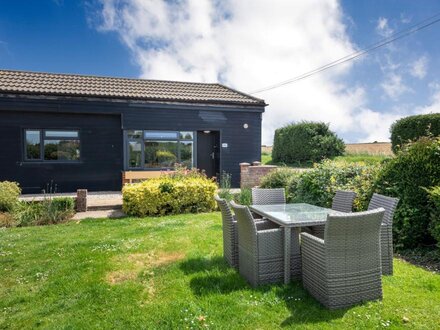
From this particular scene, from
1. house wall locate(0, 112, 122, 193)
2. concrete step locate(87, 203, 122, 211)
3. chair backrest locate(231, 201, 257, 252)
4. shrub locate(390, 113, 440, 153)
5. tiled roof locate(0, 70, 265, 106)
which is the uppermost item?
tiled roof locate(0, 70, 265, 106)

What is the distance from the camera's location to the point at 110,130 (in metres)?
11.5

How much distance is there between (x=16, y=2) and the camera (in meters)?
9.99

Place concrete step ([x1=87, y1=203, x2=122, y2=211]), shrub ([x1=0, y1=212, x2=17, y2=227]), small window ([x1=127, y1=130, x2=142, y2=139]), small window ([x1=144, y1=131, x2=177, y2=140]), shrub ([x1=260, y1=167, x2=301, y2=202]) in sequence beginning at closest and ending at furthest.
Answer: shrub ([x1=0, y1=212, x2=17, y2=227]) < shrub ([x1=260, y1=167, x2=301, y2=202]) < concrete step ([x1=87, y1=203, x2=122, y2=211]) < small window ([x1=127, y1=130, x2=142, y2=139]) < small window ([x1=144, y1=131, x2=177, y2=140])

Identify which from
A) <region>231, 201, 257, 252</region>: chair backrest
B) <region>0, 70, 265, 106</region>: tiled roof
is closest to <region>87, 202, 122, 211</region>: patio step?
<region>0, 70, 265, 106</region>: tiled roof

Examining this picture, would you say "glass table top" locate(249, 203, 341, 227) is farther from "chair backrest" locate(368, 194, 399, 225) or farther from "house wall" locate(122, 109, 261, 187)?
"house wall" locate(122, 109, 261, 187)

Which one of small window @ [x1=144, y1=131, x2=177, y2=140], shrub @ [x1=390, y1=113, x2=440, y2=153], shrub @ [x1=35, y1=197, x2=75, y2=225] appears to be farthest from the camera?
shrub @ [x1=390, y1=113, x2=440, y2=153]

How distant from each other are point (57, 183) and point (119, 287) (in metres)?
8.76

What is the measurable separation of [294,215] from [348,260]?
109 centimetres

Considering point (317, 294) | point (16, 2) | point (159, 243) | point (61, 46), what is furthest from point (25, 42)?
point (317, 294)

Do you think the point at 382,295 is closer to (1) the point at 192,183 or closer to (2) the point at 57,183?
(1) the point at 192,183

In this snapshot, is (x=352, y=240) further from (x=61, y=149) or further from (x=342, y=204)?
(x=61, y=149)

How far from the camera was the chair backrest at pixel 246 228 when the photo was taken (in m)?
3.44

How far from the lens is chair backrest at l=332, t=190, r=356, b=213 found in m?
4.69

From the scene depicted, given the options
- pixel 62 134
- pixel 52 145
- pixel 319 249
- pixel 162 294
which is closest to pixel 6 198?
pixel 52 145
